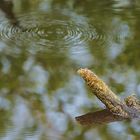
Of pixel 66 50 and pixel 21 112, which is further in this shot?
pixel 66 50

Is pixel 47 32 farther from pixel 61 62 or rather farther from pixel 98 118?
pixel 98 118

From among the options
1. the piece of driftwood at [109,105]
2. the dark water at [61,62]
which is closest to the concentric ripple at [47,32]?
the dark water at [61,62]

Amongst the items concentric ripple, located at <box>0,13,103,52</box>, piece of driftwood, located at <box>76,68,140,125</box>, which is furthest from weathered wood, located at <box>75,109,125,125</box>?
concentric ripple, located at <box>0,13,103,52</box>

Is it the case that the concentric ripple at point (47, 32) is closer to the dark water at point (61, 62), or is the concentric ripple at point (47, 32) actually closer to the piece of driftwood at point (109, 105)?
the dark water at point (61, 62)

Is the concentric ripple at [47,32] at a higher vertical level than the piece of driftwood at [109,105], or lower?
higher

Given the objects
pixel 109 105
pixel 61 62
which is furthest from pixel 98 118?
pixel 61 62

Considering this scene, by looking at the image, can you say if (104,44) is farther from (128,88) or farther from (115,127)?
(115,127)

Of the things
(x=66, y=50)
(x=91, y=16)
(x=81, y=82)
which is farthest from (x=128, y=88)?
(x=91, y=16)
